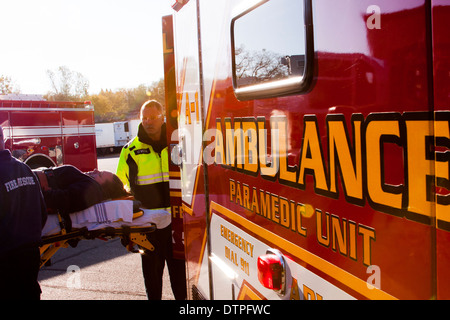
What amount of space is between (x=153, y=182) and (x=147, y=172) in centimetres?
11

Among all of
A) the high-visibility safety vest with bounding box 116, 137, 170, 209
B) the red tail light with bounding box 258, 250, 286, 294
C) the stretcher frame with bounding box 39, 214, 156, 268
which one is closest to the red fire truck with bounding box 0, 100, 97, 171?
the high-visibility safety vest with bounding box 116, 137, 170, 209

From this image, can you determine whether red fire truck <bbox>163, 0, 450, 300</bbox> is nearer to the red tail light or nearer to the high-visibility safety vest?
the red tail light

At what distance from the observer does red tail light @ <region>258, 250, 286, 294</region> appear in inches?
64.7

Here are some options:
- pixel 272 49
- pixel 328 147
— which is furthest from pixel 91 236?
pixel 328 147

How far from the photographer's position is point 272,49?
1.63m

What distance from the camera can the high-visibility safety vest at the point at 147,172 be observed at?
3.79m

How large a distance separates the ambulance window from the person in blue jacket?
1.65 meters

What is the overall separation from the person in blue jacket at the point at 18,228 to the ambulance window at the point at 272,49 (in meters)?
1.65

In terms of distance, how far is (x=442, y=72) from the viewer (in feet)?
3.13

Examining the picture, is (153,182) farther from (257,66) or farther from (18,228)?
(257,66)

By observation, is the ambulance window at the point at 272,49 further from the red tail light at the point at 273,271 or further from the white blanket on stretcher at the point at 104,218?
the white blanket on stretcher at the point at 104,218
